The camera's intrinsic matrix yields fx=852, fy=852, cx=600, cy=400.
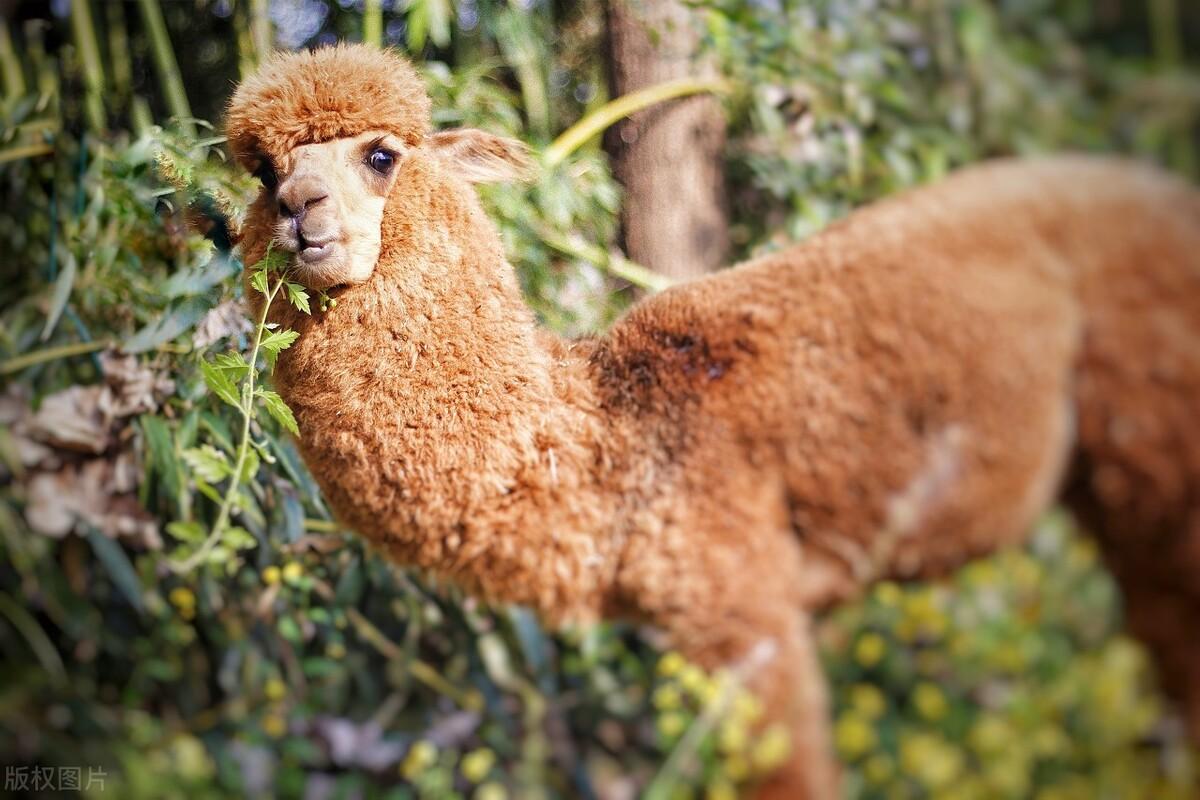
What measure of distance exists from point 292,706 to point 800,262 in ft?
5.33

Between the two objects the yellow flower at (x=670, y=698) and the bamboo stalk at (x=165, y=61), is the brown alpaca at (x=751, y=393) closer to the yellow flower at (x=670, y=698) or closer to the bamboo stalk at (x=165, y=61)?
the yellow flower at (x=670, y=698)

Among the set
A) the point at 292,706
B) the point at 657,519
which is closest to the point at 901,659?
the point at 657,519

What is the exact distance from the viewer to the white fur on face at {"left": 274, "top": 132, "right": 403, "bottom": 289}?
3.88 ft

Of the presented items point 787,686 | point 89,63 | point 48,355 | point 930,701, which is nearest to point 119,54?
point 89,63

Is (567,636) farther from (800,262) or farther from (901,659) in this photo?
(800,262)

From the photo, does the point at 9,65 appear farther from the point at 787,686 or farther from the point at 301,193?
the point at 787,686

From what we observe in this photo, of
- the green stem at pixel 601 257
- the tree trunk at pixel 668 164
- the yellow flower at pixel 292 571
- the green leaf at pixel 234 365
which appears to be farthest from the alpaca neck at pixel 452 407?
the yellow flower at pixel 292 571

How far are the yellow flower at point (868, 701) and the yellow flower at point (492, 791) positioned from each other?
83cm

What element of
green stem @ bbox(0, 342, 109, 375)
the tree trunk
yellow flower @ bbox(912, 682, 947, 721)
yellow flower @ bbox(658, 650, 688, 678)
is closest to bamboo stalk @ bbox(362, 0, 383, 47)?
the tree trunk

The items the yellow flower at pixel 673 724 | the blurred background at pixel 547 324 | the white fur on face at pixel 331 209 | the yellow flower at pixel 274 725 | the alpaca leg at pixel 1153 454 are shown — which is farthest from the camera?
the yellow flower at pixel 274 725

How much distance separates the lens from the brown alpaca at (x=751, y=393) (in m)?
0.95

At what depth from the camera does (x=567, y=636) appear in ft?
5.88

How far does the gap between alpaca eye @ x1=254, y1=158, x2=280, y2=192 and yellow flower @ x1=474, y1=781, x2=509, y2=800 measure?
1230mm

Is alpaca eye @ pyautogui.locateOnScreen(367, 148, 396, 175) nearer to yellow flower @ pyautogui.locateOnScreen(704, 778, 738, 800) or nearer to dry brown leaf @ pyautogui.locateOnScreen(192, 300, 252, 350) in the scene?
dry brown leaf @ pyautogui.locateOnScreen(192, 300, 252, 350)
